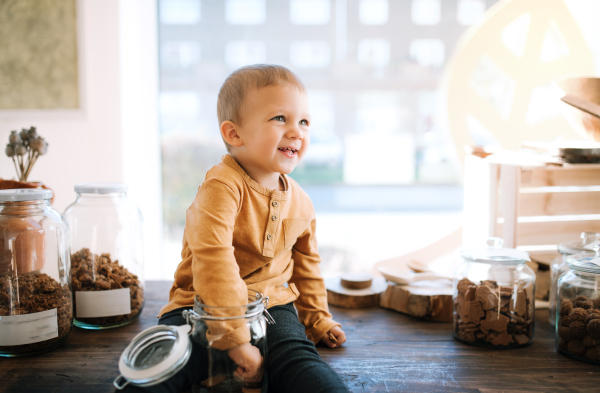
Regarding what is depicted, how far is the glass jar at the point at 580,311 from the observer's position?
0.84m

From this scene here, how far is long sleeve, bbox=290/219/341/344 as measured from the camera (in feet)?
3.14

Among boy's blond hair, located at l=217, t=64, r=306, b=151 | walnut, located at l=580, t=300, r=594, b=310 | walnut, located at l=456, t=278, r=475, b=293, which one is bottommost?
walnut, located at l=580, t=300, r=594, b=310

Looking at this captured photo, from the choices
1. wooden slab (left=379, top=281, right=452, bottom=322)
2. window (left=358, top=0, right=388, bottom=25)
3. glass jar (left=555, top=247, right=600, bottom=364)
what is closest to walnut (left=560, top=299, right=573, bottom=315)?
glass jar (left=555, top=247, right=600, bottom=364)

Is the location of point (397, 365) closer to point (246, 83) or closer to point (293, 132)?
point (293, 132)

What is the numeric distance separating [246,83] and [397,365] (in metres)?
0.58

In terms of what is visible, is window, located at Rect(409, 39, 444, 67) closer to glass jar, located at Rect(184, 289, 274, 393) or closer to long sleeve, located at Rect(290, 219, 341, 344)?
long sleeve, located at Rect(290, 219, 341, 344)

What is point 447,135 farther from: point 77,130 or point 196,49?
point 77,130

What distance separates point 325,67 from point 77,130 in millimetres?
1155

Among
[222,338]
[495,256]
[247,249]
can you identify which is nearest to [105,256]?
[247,249]

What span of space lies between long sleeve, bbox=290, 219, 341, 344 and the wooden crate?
496mm

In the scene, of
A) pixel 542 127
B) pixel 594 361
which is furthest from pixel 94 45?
pixel 594 361

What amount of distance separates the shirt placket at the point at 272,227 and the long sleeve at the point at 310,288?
111 millimetres

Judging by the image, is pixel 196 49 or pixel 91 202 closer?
pixel 91 202

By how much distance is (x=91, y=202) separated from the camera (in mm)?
1030
